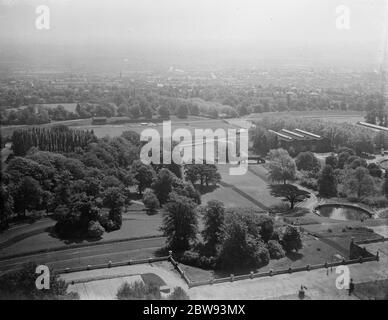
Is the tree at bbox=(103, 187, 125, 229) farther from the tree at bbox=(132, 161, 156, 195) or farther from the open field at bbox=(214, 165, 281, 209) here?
the open field at bbox=(214, 165, 281, 209)

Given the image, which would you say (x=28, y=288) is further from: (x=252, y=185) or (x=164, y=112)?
(x=164, y=112)

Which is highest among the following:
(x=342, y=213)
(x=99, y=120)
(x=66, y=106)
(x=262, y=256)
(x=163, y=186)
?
(x=66, y=106)

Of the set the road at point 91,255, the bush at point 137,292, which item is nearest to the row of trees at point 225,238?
the road at point 91,255

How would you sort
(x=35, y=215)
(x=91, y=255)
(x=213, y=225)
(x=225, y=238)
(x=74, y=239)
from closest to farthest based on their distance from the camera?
1. (x=225, y=238)
2. (x=91, y=255)
3. (x=213, y=225)
4. (x=74, y=239)
5. (x=35, y=215)

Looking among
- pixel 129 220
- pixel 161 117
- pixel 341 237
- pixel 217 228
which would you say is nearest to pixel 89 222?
pixel 129 220


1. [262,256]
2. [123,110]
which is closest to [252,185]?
[262,256]

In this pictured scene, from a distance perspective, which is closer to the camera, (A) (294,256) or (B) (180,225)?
(A) (294,256)
